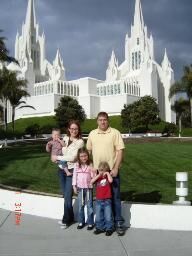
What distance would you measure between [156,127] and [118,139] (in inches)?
2427

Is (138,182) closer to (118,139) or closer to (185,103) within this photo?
(118,139)

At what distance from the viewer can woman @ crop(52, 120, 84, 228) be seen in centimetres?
659

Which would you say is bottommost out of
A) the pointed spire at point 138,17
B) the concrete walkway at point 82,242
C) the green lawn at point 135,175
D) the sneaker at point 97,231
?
the concrete walkway at point 82,242

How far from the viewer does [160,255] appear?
4973 mm

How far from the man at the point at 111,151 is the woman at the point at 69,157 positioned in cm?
36

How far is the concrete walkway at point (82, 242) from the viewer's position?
16.8 feet

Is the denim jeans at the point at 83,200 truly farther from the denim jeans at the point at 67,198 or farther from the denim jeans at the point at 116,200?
the denim jeans at the point at 116,200

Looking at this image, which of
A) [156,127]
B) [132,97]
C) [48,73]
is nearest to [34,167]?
[156,127]

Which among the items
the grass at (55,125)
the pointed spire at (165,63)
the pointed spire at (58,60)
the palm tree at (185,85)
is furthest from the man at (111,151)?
the pointed spire at (165,63)

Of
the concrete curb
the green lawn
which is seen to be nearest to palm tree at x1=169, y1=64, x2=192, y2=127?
the green lawn

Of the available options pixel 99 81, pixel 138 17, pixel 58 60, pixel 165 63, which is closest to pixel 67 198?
pixel 99 81

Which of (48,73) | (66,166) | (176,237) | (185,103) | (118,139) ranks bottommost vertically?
(176,237)

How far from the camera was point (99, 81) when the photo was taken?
98.6 meters

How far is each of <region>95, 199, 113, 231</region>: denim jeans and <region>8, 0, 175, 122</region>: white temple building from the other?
81323mm
